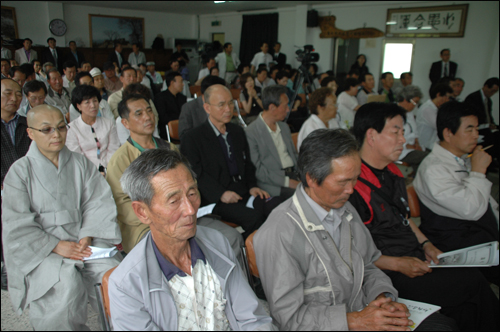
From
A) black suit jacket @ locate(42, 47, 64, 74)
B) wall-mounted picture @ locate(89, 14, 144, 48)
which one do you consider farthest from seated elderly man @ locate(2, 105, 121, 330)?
wall-mounted picture @ locate(89, 14, 144, 48)

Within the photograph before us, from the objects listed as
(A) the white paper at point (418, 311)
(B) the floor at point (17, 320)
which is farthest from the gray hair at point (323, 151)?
(B) the floor at point (17, 320)

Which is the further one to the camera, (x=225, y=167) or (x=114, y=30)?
(x=114, y=30)

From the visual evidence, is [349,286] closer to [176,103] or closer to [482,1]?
[176,103]

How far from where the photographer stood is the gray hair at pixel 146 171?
3.21 feet

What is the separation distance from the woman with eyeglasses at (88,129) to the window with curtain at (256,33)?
30.3 feet

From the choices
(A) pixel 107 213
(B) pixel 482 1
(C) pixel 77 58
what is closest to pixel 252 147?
(A) pixel 107 213

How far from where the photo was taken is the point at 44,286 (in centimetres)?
143

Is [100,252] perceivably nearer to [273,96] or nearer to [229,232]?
[229,232]

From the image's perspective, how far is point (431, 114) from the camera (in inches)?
148

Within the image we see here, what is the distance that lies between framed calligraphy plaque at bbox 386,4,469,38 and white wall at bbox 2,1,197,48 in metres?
7.41

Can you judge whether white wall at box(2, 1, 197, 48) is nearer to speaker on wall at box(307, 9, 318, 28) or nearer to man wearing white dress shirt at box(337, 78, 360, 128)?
man wearing white dress shirt at box(337, 78, 360, 128)

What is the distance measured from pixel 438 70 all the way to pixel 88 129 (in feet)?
25.8

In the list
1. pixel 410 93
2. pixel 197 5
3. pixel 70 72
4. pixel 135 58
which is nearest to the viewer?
pixel 70 72

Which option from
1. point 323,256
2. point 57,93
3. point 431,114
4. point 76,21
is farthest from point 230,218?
point 76,21
